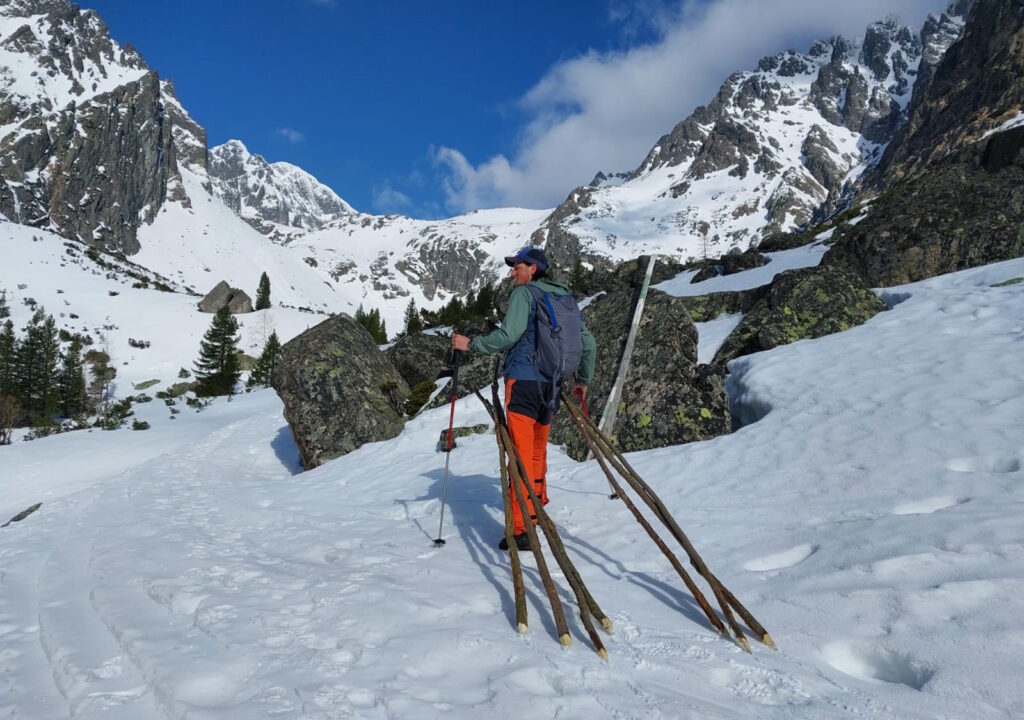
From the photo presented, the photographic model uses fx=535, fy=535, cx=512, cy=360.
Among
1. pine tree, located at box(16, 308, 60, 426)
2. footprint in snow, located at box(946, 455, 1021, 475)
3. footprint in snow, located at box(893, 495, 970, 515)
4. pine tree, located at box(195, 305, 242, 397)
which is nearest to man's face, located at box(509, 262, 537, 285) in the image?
footprint in snow, located at box(893, 495, 970, 515)

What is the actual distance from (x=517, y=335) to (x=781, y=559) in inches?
136

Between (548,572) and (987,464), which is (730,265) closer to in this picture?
(987,464)

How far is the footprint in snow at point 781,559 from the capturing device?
202 inches

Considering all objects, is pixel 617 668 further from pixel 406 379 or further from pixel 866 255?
pixel 406 379

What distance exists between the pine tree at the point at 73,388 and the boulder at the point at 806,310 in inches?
1927

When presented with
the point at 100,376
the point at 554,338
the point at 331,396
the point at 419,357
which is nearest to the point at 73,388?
the point at 100,376

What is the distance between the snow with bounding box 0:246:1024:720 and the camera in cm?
332

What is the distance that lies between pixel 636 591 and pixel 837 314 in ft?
32.9

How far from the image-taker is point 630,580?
5.23 meters

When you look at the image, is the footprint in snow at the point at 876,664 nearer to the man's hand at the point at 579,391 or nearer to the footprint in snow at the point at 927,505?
the footprint in snow at the point at 927,505

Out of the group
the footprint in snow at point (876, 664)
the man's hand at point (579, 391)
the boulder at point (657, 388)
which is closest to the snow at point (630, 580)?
the footprint in snow at point (876, 664)

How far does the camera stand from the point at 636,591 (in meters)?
4.95

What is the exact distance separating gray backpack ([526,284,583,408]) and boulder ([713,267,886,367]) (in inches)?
268

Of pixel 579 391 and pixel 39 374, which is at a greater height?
pixel 39 374
